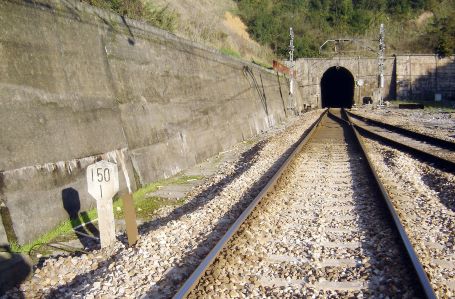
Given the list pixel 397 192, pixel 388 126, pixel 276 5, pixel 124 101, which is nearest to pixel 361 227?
pixel 397 192

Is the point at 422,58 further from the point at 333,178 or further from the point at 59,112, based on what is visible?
the point at 59,112

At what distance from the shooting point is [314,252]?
14.6 feet

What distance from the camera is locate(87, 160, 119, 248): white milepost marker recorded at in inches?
203

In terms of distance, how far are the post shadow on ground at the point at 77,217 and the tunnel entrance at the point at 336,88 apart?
4804cm

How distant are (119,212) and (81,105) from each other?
1.91 m

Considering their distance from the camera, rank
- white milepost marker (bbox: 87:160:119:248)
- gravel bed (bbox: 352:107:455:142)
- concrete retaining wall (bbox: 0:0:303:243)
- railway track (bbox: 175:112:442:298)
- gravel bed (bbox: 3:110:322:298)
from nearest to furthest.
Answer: railway track (bbox: 175:112:442:298) → gravel bed (bbox: 3:110:322:298) → white milepost marker (bbox: 87:160:119:248) → concrete retaining wall (bbox: 0:0:303:243) → gravel bed (bbox: 352:107:455:142)

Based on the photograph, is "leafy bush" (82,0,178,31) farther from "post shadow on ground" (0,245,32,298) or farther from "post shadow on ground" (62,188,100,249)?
"post shadow on ground" (0,245,32,298)

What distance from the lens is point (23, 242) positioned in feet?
17.5

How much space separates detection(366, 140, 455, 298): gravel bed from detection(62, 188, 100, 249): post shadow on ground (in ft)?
13.4

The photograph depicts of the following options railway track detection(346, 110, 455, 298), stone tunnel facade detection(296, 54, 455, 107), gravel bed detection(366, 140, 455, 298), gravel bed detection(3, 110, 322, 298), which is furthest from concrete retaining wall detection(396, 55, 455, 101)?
gravel bed detection(3, 110, 322, 298)

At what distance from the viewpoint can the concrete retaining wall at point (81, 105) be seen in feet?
18.7

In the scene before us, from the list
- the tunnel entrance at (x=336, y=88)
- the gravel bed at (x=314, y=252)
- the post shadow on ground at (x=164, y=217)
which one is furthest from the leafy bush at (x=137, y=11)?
the tunnel entrance at (x=336, y=88)

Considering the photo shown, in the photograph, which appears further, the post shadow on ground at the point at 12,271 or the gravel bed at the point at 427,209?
the post shadow on ground at the point at 12,271

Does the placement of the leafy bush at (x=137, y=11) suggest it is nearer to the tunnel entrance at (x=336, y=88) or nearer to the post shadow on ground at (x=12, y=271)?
the post shadow on ground at (x=12, y=271)
